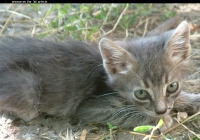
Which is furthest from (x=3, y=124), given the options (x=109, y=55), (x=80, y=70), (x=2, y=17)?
(x=2, y=17)

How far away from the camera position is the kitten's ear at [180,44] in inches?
117

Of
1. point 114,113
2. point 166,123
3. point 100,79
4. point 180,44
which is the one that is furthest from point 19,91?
point 180,44

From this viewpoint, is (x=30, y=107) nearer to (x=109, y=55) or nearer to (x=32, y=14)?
(x=109, y=55)

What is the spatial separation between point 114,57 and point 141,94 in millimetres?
393

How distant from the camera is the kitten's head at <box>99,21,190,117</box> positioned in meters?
2.96

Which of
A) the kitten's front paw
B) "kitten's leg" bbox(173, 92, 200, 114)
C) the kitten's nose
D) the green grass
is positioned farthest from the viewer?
the green grass

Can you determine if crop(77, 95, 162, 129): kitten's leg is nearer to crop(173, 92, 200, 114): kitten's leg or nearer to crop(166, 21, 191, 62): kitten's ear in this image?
crop(173, 92, 200, 114): kitten's leg

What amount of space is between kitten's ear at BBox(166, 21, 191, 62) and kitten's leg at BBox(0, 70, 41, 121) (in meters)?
1.24

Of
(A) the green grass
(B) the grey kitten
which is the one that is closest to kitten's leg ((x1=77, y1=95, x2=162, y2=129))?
(B) the grey kitten

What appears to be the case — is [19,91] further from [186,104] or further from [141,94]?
[186,104]

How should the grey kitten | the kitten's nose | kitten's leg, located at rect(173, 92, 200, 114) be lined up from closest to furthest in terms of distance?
the kitten's nose → the grey kitten → kitten's leg, located at rect(173, 92, 200, 114)

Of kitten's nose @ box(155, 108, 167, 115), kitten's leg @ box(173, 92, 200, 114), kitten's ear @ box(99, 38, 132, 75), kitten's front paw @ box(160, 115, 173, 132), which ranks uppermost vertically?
kitten's ear @ box(99, 38, 132, 75)

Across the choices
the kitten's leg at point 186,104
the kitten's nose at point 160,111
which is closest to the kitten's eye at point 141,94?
the kitten's nose at point 160,111

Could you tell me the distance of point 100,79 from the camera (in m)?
3.32
